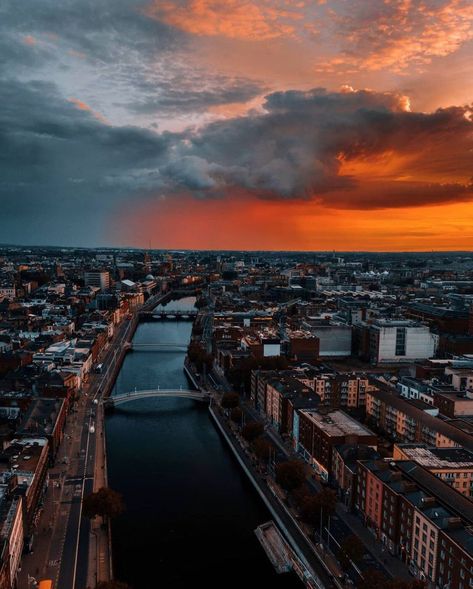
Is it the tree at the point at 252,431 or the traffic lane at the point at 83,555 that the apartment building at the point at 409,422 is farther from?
the traffic lane at the point at 83,555

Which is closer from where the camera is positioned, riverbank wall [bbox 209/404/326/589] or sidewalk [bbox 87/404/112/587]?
sidewalk [bbox 87/404/112/587]

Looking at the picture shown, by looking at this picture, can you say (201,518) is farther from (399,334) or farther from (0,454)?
(399,334)

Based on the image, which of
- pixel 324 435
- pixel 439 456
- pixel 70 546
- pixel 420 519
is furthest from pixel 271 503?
pixel 70 546

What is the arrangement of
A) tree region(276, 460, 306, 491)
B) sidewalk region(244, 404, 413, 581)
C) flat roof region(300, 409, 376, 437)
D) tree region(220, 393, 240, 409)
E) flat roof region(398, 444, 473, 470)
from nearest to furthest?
sidewalk region(244, 404, 413, 581) → flat roof region(398, 444, 473, 470) → tree region(276, 460, 306, 491) → flat roof region(300, 409, 376, 437) → tree region(220, 393, 240, 409)

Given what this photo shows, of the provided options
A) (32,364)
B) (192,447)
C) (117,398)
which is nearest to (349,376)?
(192,447)

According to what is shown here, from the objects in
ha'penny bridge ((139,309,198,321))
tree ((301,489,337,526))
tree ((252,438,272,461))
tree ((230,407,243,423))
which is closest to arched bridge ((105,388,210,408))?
tree ((230,407,243,423))

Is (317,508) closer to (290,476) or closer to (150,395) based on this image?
(290,476)

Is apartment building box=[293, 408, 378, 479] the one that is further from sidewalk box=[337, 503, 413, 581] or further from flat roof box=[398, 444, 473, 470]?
sidewalk box=[337, 503, 413, 581]
